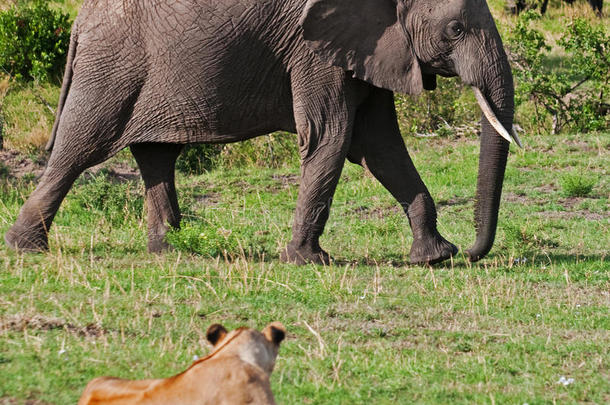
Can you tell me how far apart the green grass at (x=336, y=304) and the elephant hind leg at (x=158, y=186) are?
0.86 ft

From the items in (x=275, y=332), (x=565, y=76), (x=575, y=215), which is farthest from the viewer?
(x=565, y=76)

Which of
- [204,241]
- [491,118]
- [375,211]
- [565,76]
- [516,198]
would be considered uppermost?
[565,76]

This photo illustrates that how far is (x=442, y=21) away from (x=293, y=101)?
4.73 feet

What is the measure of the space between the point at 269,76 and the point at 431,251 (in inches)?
83.2

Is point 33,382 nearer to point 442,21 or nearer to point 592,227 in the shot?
point 442,21

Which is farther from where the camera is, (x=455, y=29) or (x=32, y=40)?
(x=32, y=40)

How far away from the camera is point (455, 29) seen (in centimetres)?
879

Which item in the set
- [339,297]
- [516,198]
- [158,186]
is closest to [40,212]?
[158,186]

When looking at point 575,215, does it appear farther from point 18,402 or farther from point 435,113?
point 18,402

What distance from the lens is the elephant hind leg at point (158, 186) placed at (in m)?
9.78

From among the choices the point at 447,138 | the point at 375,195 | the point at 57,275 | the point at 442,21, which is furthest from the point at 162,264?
the point at 447,138

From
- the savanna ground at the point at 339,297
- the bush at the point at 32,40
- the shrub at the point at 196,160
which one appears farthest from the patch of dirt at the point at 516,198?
the bush at the point at 32,40

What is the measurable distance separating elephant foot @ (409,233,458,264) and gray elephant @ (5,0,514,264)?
0.8 inches

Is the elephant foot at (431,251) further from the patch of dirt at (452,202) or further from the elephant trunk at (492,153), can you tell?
the patch of dirt at (452,202)
